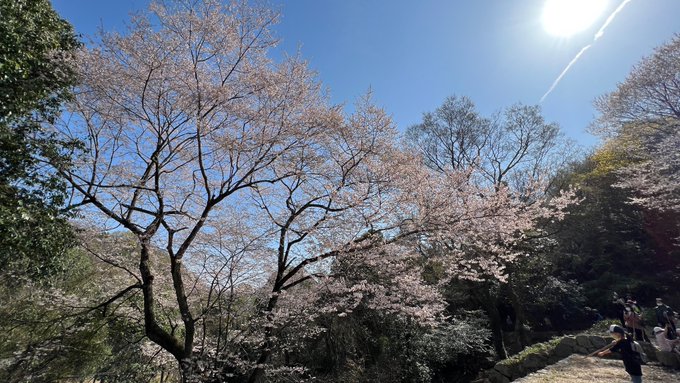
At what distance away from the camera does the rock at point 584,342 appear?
→ 838cm

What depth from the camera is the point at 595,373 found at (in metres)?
6.41

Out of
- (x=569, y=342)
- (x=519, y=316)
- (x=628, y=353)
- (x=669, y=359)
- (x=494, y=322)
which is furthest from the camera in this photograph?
(x=519, y=316)

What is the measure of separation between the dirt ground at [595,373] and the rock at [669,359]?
15cm

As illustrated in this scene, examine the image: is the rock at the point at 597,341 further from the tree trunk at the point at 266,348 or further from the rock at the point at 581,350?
the tree trunk at the point at 266,348

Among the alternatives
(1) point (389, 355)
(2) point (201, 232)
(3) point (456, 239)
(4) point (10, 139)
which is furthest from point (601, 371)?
(4) point (10, 139)

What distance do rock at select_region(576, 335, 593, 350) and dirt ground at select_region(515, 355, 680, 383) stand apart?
927 millimetres

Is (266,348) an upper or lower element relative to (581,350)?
upper

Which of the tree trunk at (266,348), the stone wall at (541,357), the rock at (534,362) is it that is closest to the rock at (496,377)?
the stone wall at (541,357)

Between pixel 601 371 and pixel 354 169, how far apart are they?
6493 mm

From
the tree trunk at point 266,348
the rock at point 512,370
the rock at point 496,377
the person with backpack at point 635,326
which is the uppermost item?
the tree trunk at point 266,348

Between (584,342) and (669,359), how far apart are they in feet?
7.22

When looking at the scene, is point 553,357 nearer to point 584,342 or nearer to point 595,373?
point 584,342

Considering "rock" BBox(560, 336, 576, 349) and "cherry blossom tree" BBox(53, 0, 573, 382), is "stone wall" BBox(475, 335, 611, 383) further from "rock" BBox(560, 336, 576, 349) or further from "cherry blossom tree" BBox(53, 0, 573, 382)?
"cherry blossom tree" BBox(53, 0, 573, 382)

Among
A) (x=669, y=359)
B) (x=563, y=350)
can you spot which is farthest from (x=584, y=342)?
(x=669, y=359)
